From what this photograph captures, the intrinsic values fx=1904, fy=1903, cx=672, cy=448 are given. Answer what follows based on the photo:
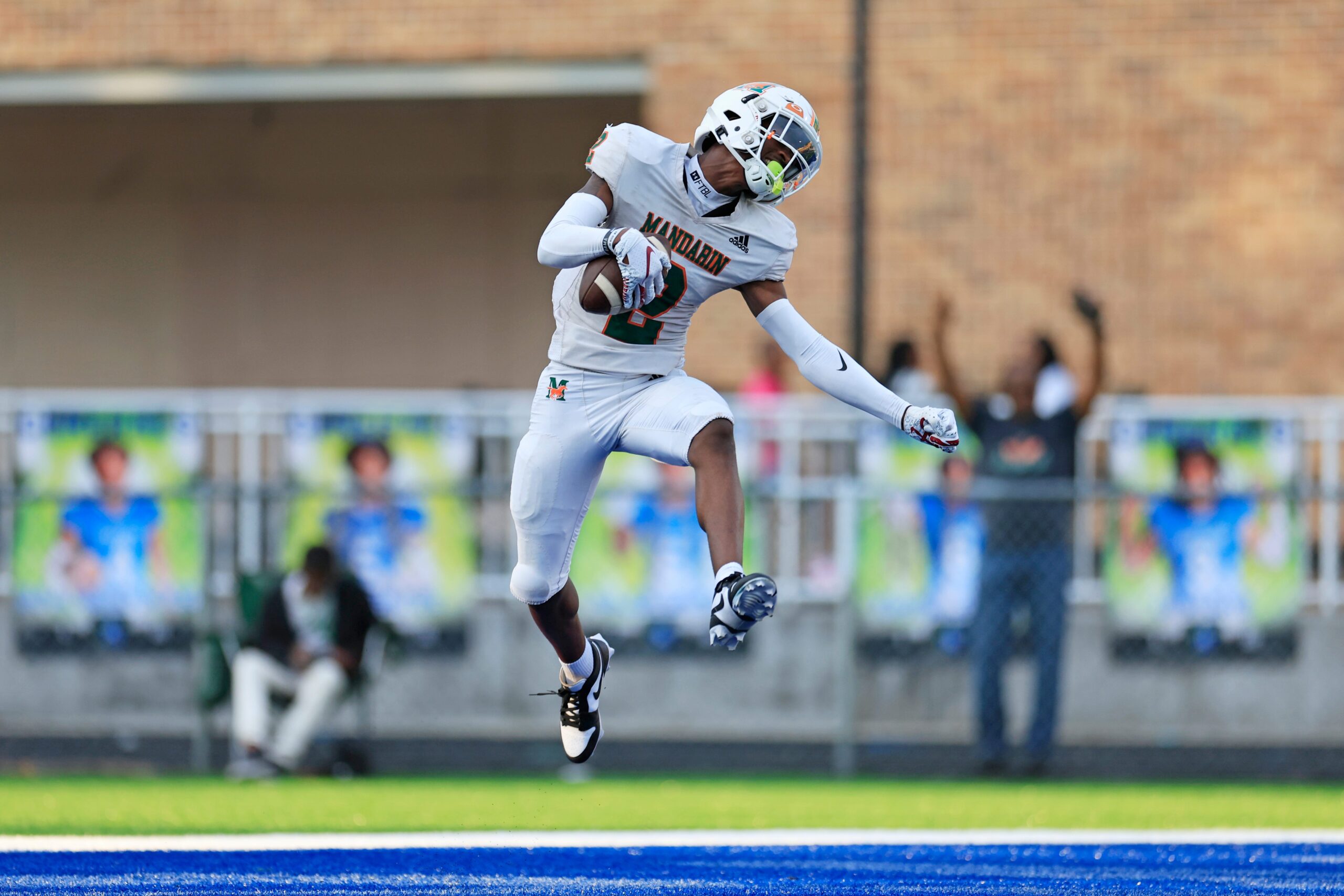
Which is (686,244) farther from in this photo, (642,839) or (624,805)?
(624,805)

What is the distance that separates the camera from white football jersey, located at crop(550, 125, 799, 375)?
5957mm

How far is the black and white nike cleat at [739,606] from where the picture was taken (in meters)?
5.31

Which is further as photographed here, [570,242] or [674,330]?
[674,330]

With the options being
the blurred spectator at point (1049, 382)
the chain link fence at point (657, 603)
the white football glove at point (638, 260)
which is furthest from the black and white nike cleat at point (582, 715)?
the blurred spectator at point (1049, 382)

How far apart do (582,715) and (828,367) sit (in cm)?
162

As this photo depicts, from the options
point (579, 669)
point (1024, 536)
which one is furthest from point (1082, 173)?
point (579, 669)

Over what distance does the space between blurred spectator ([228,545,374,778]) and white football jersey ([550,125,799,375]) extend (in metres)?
4.14

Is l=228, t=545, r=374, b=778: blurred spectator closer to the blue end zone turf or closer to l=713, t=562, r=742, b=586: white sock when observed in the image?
the blue end zone turf

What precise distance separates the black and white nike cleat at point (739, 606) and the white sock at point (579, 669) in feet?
4.34

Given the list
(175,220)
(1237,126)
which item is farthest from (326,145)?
(1237,126)

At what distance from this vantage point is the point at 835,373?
6.02 m

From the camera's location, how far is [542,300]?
16891 mm

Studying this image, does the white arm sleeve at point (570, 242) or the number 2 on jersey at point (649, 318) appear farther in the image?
the number 2 on jersey at point (649, 318)

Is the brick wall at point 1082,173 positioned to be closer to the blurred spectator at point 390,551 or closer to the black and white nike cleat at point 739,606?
the blurred spectator at point 390,551
